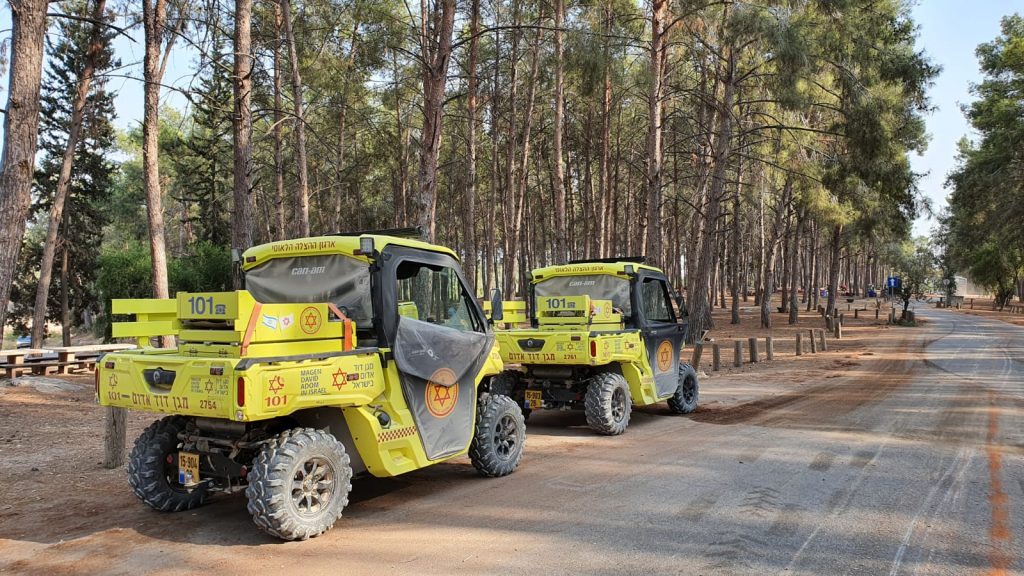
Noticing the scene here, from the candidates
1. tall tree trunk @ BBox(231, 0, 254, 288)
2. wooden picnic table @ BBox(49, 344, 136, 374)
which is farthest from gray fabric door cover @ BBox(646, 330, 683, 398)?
wooden picnic table @ BBox(49, 344, 136, 374)

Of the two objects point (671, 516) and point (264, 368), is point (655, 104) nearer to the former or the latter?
point (671, 516)

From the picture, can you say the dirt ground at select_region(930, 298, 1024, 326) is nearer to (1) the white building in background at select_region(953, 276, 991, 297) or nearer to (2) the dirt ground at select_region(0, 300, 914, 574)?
(2) the dirt ground at select_region(0, 300, 914, 574)

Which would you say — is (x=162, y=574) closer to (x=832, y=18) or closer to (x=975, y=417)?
(x=975, y=417)

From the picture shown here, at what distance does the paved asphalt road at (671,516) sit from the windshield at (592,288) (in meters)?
1.89

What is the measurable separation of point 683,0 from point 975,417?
11.8 metres

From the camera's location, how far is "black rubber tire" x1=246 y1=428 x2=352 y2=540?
4.61 metres

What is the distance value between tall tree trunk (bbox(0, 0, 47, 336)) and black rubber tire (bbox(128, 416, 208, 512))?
3.66 metres

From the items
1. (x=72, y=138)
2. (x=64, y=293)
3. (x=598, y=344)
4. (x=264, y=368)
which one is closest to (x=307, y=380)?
(x=264, y=368)

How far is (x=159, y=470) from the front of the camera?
5348 mm

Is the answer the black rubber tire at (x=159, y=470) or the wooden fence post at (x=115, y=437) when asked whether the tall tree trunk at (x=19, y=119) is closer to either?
the wooden fence post at (x=115, y=437)

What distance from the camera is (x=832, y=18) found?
18156 mm

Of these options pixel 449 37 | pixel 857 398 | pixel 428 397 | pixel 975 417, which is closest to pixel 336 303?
pixel 428 397

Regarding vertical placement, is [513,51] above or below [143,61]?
above

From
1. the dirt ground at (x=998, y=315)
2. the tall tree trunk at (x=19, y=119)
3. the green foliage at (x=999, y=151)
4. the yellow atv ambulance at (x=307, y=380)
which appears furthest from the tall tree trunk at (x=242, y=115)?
the dirt ground at (x=998, y=315)
